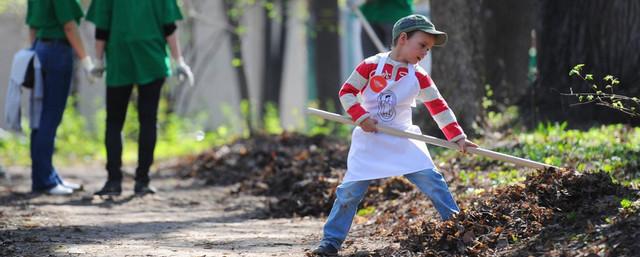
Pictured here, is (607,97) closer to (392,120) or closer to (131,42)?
(392,120)

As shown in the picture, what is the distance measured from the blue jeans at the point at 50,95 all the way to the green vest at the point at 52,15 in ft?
0.28

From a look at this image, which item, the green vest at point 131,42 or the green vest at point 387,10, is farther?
the green vest at point 387,10

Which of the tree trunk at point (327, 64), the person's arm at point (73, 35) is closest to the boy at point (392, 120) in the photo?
the person's arm at point (73, 35)

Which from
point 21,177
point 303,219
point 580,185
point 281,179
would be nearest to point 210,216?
point 303,219

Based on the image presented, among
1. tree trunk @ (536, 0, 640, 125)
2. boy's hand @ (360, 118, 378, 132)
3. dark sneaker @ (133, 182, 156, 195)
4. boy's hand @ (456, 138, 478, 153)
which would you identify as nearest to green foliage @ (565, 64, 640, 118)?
tree trunk @ (536, 0, 640, 125)

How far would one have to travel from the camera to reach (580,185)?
18.4 feet

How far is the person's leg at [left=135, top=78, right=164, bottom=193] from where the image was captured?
8.62 meters

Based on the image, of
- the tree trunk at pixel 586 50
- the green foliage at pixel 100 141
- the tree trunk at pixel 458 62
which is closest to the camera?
the tree trunk at pixel 586 50

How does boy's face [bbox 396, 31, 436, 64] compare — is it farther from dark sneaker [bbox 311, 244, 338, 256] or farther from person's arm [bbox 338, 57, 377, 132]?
dark sneaker [bbox 311, 244, 338, 256]

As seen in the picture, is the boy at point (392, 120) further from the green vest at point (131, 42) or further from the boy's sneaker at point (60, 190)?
the boy's sneaker at point (60, 190)

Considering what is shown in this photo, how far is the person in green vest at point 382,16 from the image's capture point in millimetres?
10125

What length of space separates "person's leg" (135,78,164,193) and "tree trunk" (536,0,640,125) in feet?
10.1

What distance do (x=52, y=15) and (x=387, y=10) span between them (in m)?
3.06

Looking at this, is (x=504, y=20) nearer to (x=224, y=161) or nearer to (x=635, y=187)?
(x=224, y=161)
